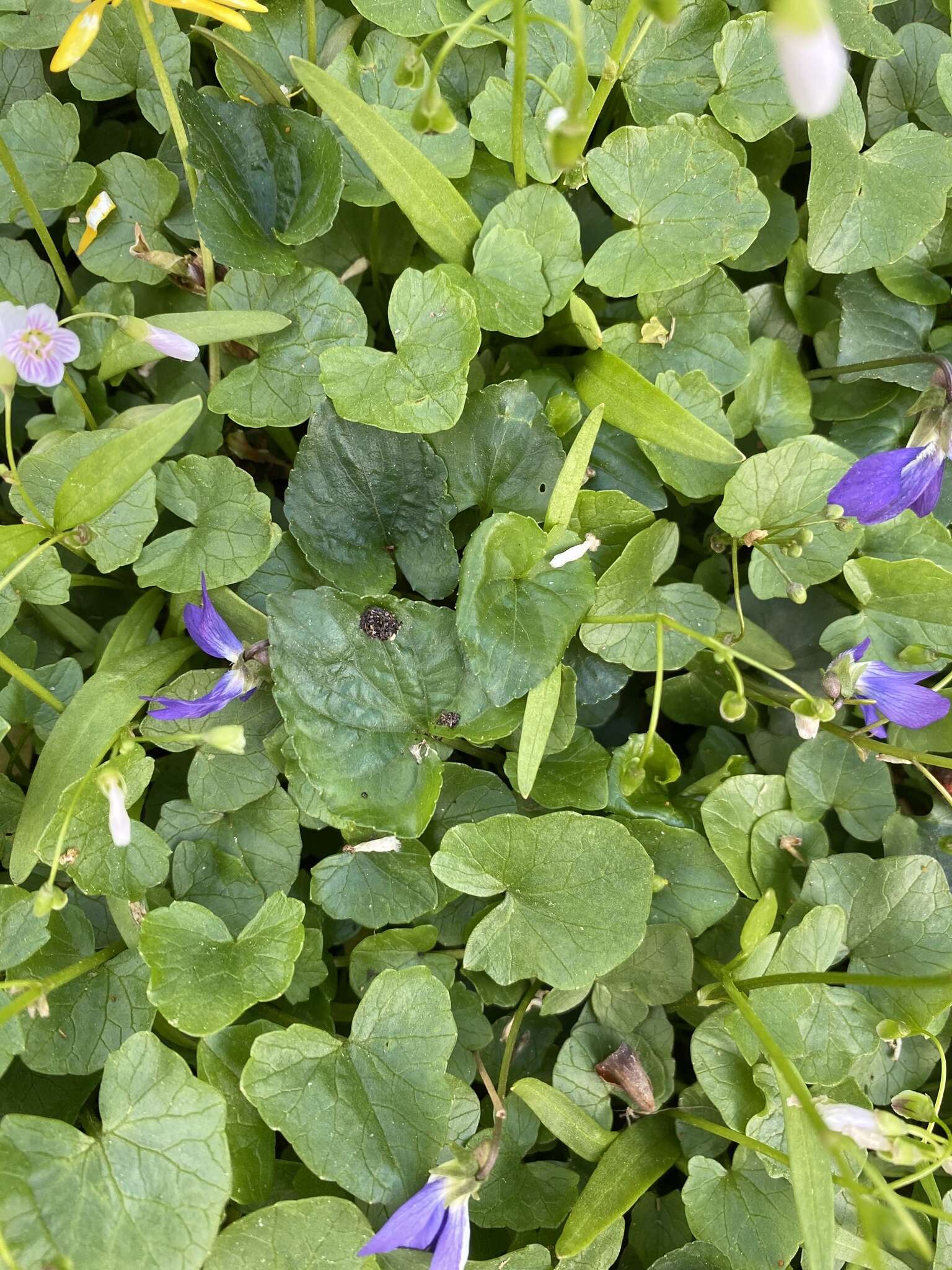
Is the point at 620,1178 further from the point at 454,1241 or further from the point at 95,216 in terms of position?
the point at 95,216

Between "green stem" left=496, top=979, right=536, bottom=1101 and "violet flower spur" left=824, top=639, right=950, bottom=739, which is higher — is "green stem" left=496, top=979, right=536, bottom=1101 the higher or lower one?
the lower one

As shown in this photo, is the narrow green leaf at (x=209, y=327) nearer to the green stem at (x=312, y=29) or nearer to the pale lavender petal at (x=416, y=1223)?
the green stem at (x=312, y=29)

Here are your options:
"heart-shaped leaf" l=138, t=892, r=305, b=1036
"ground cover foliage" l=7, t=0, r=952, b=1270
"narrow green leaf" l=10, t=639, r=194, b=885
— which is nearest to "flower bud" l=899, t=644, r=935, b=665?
"ground cover foliage" l=7, t=0, r=952, b=1270

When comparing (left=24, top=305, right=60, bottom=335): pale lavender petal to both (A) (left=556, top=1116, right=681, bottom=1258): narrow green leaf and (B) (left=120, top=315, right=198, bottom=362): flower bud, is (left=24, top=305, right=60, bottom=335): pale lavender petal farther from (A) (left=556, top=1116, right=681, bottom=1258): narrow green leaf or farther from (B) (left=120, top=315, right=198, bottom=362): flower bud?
(A) (left=556, top=1116, right=681, bottom=1258): narrow green leaf

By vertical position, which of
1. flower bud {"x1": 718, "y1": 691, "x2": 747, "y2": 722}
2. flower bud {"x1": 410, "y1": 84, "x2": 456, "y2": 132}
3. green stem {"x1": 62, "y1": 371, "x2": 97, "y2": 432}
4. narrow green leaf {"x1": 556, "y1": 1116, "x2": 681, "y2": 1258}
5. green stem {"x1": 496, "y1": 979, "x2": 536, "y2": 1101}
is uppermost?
flower bud {"x1": 410, "y1": 84, "x2": 456, "y2": 132}

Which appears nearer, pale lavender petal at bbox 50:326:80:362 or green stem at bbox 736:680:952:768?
pale lavender petal at bbox 50:326:80:362

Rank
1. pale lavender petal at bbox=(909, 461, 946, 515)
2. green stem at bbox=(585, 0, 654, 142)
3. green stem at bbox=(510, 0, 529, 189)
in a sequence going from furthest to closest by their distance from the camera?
pale lavender petal at bbox=(909, 461, 946, 515), green stem at bbox=(585, 0, 654, 142), green stem at bbox=(510, 0, 529, 189)

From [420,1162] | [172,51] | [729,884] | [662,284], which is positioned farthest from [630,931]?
[172,51]

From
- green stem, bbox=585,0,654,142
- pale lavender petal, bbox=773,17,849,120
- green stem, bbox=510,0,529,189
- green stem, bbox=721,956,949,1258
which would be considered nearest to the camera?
pale lavender petal, bbox=773,17,849,120
